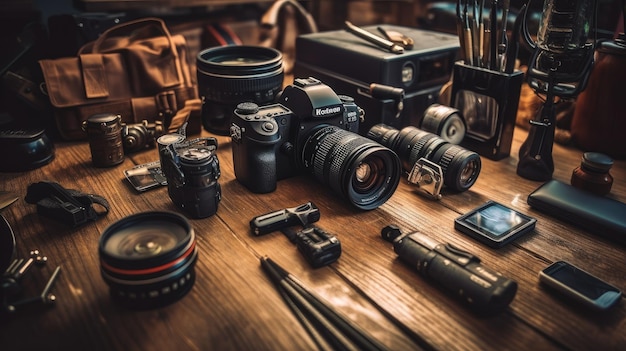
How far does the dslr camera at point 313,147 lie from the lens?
114 cm

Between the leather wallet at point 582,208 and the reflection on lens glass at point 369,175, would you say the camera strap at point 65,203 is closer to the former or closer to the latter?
the reflection on lens glass at point 369,175

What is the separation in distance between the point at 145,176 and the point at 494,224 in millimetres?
854

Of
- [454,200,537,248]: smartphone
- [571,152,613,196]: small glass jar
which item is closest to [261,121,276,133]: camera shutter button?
[454,200,537,248]: smartphone

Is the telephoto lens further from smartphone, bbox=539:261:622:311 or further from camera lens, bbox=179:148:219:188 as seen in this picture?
camera lens, bbox=179:148:219:188

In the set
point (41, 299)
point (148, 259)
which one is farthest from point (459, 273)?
point (41, 299)

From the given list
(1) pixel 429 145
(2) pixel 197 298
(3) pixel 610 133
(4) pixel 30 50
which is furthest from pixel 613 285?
(4) pixel 30 50

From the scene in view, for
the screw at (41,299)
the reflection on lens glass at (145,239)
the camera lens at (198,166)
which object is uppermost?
the camera lens at (198,166)

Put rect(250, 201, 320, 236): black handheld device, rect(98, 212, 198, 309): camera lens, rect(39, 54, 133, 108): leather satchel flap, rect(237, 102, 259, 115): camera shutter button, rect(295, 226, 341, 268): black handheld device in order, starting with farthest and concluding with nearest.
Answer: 1. rect(39, 54, 133, 108): leather satchel flap
2. rect(237, 102, 259, 115): camera shutter button
3. rect(250, 201, 320, 236): black handheld device
4. rect(295, 226, 341, 268): black handheld device
5. rect(98, 212, 198, 309): camera lens

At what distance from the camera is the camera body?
117 cm

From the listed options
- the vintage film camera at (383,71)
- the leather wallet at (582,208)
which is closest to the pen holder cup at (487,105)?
the vintage film camera at (383,71)

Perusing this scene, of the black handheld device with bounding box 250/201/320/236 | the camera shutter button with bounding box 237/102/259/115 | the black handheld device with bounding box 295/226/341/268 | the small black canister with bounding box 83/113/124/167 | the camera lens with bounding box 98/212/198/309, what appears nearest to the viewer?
the camera lens with bounding box 98/212/198/309

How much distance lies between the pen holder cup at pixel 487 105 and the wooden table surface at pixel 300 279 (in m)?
0.21

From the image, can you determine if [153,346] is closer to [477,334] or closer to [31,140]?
[477,334]

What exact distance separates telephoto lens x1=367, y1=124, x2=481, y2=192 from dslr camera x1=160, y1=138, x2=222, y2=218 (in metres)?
0.49
